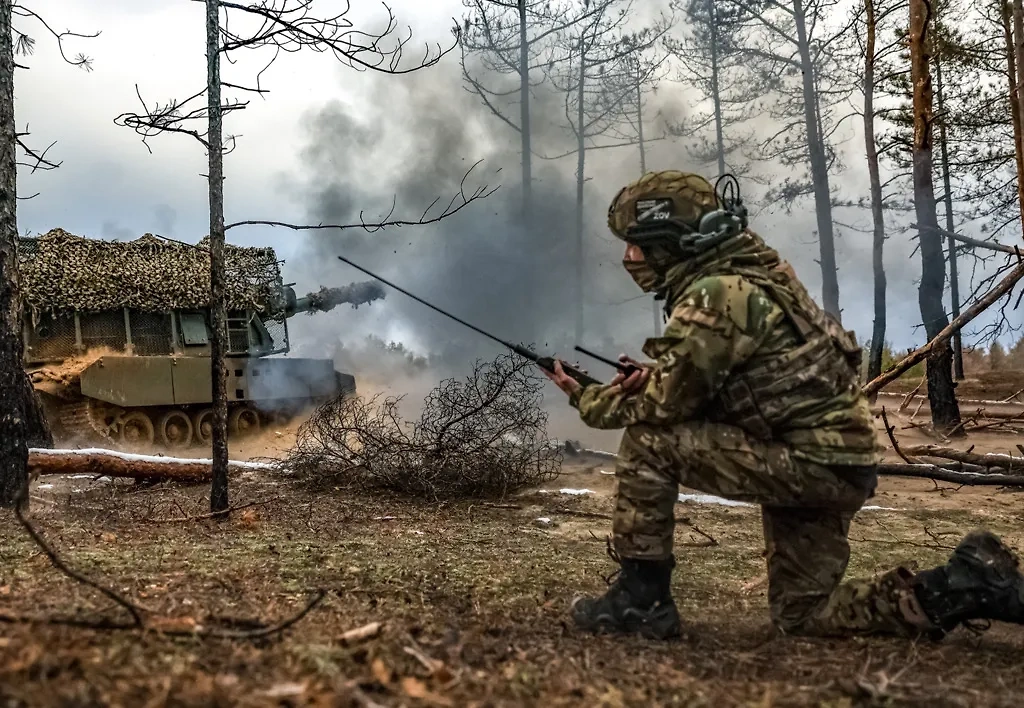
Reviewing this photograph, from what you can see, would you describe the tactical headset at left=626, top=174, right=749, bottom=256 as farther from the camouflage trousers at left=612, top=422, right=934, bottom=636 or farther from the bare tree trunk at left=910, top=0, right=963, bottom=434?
the bare tree trunk at left=910, top=0, right=963, bottom=434

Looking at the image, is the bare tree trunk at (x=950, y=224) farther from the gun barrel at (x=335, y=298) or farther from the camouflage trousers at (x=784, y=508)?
the camouflage trousers at (x=784, y=508)

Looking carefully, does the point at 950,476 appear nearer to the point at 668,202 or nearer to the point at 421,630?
the point at 668,202

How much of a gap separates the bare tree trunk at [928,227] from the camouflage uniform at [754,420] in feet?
26.8

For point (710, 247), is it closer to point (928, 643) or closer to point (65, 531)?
point (928, 643)

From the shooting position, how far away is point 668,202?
3.43 metres

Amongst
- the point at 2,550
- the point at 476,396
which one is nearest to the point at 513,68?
the point at 476,396

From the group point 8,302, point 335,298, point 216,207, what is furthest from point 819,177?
point 8,302

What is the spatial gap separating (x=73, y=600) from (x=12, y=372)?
400 cm

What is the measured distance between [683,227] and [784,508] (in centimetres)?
122

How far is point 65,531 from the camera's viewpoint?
561 centimetres

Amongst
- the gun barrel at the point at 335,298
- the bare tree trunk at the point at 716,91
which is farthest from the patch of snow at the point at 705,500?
the bare tree trunk at the point at 716,91

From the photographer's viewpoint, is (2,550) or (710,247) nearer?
(710,247)

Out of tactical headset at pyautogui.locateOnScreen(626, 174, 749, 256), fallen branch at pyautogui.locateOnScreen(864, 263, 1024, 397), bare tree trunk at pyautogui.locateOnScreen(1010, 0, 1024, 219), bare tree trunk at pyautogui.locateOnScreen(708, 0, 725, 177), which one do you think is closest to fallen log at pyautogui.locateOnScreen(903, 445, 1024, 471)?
fallen branch at pyautogui.locateOnScreen(864, 263, 1024, 397)

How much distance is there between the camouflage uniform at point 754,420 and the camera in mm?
3145
